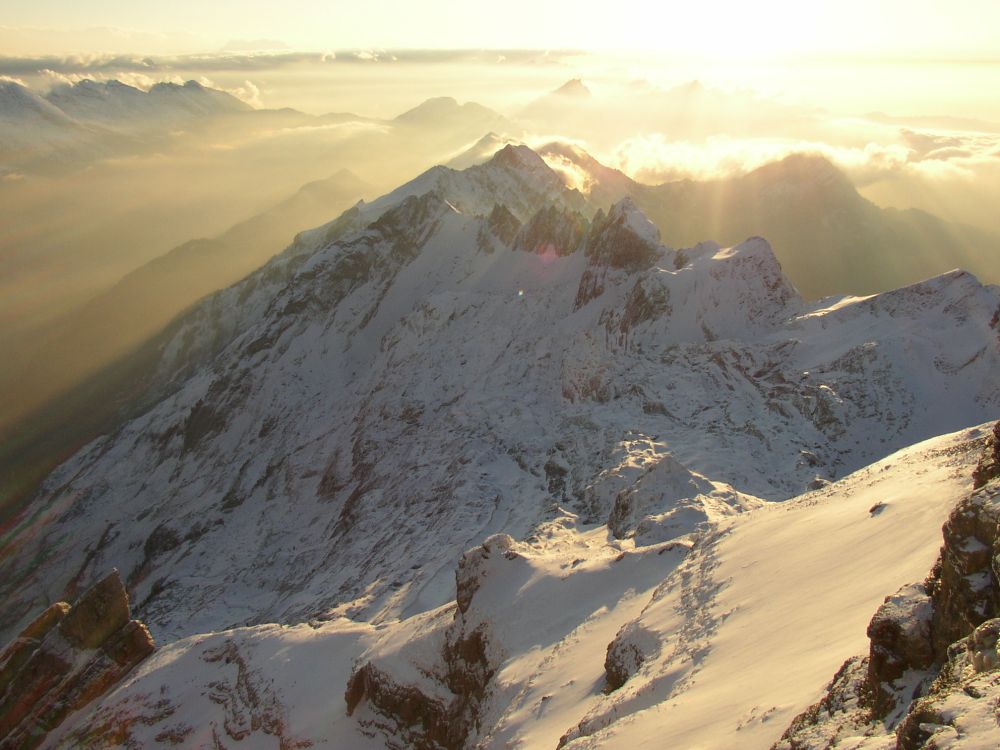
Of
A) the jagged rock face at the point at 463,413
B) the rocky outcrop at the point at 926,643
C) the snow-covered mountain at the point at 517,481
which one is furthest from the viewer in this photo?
the jagged rock face at the point at 463,413

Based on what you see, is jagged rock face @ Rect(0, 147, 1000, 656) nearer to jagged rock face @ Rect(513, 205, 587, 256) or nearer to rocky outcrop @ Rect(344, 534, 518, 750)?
jagged rock face @ Rect(513, 205, 587, 256)

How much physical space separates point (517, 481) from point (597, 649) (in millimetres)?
40659

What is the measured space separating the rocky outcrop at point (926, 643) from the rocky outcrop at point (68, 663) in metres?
49.7

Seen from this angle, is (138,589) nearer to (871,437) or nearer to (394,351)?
(394,351)

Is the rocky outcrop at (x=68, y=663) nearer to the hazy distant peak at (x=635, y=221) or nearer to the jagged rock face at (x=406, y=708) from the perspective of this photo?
the jagged rock face at (x=406, y=708)

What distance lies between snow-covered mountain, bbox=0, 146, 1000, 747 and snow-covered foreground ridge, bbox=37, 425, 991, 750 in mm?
184

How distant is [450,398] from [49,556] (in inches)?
3254

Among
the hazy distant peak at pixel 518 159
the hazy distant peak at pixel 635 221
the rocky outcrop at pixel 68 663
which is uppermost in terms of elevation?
the hazy distant peak at pixel 518 159

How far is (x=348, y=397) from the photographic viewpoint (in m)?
112

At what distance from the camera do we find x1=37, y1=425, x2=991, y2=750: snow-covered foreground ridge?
2223 centimetres

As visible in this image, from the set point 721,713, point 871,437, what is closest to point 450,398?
point 871,437

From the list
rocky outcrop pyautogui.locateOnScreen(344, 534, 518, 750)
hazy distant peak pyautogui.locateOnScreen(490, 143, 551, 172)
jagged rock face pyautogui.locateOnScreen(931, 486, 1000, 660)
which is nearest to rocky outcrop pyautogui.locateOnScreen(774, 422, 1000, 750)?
jagged rock face pyautogui.locateOnScreen(931, 486, 1000, 660)

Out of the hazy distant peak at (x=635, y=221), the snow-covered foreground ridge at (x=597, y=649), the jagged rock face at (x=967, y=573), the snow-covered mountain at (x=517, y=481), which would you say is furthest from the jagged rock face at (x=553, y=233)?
the jagged rock face at (x=967, y=573)

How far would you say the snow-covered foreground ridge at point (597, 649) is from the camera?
72.9 feet
